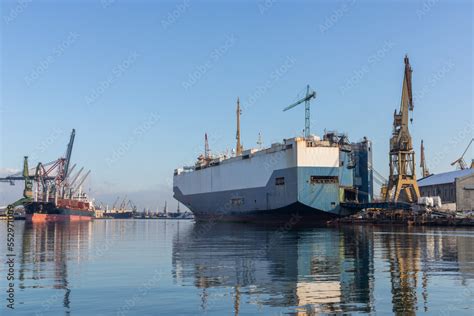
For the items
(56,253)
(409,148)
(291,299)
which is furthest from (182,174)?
(291,299)

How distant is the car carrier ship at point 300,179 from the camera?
63688 mm

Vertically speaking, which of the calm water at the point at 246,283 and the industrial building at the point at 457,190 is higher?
the industrial building at the point at 457,190

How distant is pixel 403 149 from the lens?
239 ft

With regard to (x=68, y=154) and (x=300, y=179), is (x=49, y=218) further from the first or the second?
(x=300, y=179)

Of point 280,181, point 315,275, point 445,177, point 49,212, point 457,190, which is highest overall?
point 445,177

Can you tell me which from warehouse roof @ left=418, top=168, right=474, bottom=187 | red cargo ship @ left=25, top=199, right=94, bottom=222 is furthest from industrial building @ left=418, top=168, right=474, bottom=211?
red cargo ship @ left=25, top=199, right=94, bottom=222

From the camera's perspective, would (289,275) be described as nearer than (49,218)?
Yes

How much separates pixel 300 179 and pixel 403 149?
18905 millimetres

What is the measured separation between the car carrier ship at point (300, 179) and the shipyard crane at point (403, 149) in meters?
4.94

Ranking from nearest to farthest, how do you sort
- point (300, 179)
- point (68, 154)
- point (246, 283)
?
point (246, 283) → point (300, 179) → point (68, 154)

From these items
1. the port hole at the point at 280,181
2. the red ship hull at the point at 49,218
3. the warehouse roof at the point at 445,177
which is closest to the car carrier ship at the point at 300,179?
the port hole at the point at 280,181

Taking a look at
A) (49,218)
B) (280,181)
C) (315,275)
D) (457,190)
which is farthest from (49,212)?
(315,275)

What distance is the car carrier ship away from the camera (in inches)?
2507

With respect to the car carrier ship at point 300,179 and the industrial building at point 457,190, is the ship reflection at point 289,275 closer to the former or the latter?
the car carrier ship at point 300,179
